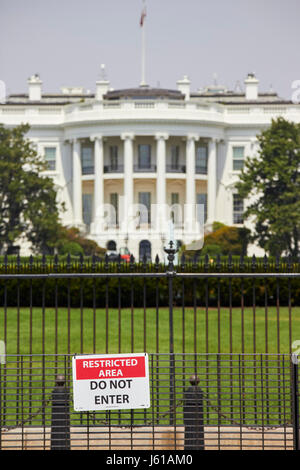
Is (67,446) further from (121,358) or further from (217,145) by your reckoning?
(217,145)

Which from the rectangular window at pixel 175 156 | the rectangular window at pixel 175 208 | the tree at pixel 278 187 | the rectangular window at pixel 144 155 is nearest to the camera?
the tree at pixel 278 187

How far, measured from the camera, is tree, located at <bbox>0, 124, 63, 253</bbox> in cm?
4303

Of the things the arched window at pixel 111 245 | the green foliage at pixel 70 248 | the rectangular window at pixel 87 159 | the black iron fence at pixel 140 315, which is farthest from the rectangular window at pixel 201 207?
the black iron fence at pixel 140 315

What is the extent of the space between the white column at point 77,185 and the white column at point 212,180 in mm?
7805

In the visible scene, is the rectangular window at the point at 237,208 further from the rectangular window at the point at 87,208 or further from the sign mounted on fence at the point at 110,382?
the sign mounted on fence at the point at 110,382

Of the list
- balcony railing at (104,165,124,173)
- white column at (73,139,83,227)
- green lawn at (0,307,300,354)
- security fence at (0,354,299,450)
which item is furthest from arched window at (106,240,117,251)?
security fence at (0,354,299,450)

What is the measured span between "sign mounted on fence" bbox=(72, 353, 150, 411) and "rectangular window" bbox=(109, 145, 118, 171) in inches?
2157

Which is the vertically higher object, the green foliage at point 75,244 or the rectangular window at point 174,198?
the rectangular window at point 174,198

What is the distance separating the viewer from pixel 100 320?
18203 mm

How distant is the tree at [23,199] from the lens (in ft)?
141

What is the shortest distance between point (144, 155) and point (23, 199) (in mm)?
17614

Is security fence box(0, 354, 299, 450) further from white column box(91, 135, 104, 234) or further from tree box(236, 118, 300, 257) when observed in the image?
white column box(91, 135, 104, 234)
